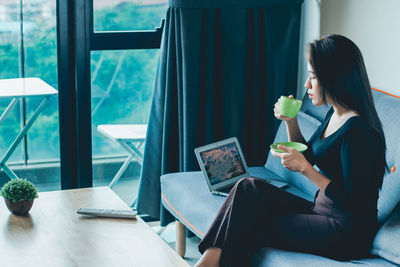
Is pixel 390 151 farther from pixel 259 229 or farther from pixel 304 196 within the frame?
pixel 259 229

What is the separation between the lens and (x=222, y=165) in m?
2.86

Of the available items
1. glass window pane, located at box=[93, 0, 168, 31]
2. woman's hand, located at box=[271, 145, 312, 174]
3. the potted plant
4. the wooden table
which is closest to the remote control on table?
the wooden table

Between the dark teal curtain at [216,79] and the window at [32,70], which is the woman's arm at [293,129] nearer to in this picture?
the dark teal curtain at [216,79]

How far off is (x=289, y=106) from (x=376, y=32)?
898 mm

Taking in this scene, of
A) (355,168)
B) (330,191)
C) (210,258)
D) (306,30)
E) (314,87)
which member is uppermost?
(306,30)

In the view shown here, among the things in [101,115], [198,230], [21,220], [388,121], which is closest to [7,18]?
[101,115]

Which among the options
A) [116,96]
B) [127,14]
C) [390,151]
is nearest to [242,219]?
[390,151]

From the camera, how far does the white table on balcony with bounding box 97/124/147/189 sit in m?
3.43

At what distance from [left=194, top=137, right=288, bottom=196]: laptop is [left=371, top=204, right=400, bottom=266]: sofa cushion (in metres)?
0.75

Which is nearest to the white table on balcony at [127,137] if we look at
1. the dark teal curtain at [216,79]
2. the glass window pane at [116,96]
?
the glass window pane at [116,96]

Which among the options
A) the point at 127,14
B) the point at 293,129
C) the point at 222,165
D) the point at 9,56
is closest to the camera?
the point at 293,129

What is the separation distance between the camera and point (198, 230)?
8.33ft

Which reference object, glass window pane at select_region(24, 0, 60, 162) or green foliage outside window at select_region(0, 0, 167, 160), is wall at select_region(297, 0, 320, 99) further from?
glass window pane at select_region(24, 0, 60, 162)

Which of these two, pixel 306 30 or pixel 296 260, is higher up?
pixel 306 30
